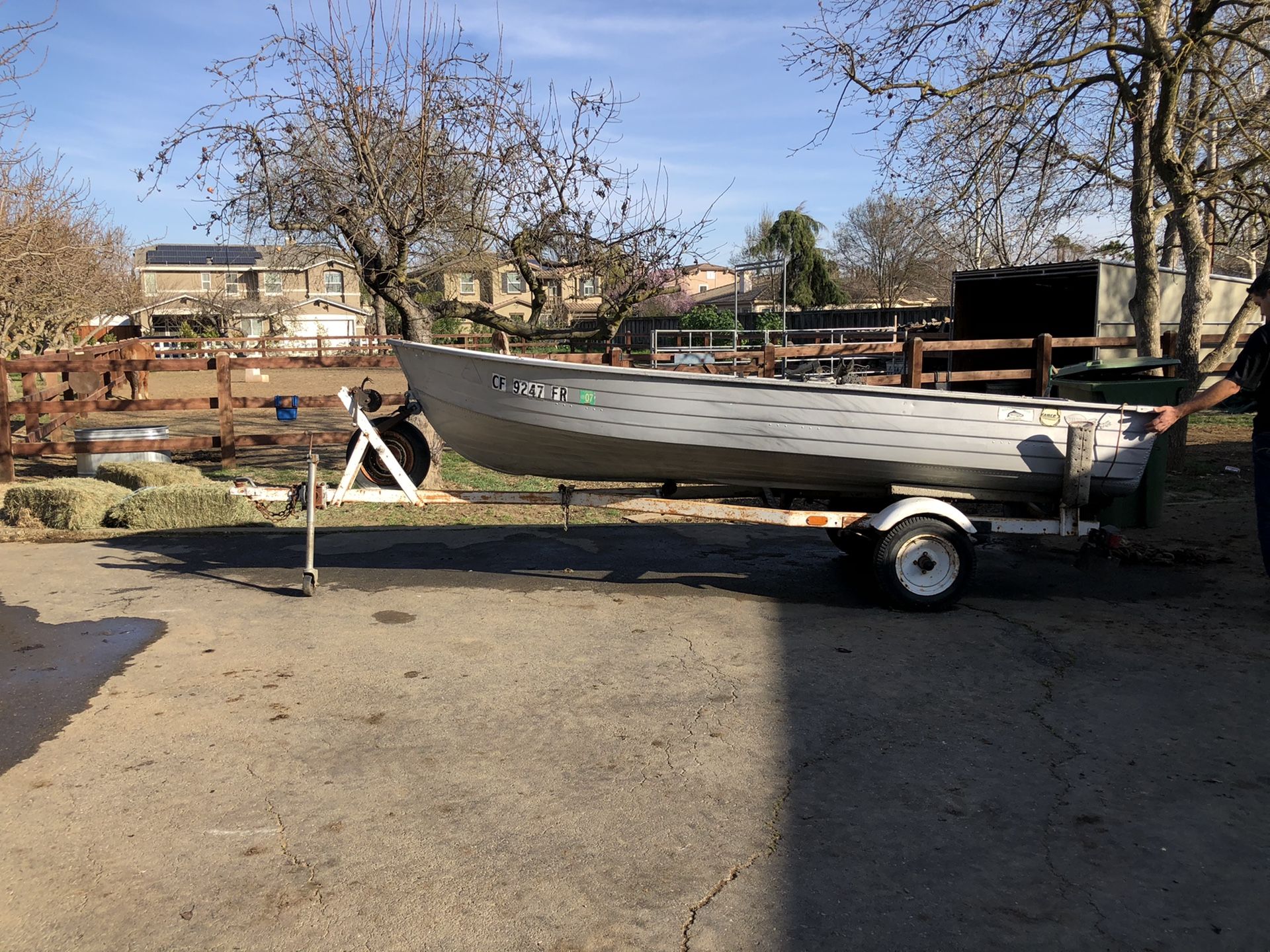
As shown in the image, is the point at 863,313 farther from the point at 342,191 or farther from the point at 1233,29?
the point at 342,191

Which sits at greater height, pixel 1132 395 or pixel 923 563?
pixel 1132 395

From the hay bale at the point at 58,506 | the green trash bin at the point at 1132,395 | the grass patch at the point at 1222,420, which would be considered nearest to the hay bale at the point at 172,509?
the hay bale at the point at 58,506

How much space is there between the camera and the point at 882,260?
56.3m

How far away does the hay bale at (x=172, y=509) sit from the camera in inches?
348

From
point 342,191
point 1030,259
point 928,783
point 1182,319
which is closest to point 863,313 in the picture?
point 1030,259

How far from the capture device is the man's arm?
5863mm

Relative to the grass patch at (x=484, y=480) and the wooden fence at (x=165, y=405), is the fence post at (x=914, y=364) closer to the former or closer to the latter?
the wooden fence at (x=165, y=405)

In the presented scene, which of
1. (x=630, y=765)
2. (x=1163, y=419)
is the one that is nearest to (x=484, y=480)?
(x=1163, y=419)

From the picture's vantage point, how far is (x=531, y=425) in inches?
254

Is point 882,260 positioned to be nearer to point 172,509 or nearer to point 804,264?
A: point 804,264

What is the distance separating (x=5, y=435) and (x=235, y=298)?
49.2m

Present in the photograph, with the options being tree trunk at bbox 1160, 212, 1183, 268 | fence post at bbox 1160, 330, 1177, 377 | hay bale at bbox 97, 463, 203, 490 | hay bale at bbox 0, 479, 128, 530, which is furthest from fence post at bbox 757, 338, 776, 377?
tree trunk at bbox 1160, 212, 1183, 268

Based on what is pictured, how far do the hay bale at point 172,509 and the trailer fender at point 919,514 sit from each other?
591cm

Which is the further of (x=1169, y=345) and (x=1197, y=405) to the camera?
(x=1169, y=345)
